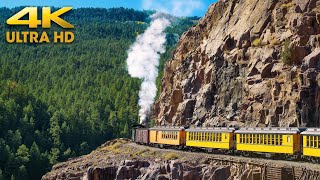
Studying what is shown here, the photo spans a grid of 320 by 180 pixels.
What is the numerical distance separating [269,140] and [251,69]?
27888 mm

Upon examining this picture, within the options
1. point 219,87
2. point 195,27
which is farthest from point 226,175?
point 195,27

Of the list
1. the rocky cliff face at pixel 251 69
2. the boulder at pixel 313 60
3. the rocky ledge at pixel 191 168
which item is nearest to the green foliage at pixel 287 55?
the rocky cliff face at pixel 251 69

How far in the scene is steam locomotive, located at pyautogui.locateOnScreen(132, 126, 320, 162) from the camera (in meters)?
40.8

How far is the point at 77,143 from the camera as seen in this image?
133m

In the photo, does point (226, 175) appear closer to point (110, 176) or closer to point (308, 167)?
point (308, 167)

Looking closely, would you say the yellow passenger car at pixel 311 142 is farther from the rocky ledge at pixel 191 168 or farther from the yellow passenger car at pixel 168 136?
the yellow passenger car at pixel 168 136

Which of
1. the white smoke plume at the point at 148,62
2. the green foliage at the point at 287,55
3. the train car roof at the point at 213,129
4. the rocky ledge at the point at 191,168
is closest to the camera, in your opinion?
the rocky ledge at the point at 191,168

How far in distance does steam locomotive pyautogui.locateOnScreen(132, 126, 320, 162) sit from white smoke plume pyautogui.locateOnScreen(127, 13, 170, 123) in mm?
45548

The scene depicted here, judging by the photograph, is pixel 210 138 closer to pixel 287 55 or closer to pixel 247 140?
pixel 247 140

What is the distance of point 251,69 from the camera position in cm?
7169

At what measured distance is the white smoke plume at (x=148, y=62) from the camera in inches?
4634

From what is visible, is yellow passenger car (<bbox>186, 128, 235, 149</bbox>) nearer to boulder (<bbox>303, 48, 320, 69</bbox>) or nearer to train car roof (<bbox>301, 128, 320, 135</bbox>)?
train car roof (<bbox>301, 128, 320, 135</bbox>)

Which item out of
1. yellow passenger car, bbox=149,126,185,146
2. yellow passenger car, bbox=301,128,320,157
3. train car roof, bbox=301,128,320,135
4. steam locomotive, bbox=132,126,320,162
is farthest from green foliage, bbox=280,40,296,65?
yellow passenger car, bbox=301,128,320,157

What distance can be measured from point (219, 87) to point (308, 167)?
1584 inches
